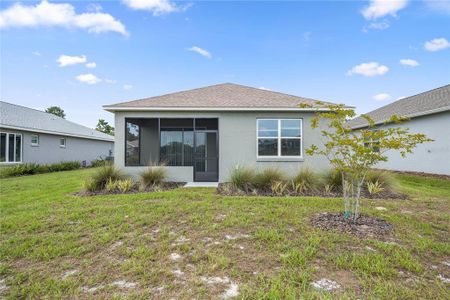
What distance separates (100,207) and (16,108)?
61.2 ft

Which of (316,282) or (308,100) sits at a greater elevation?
(308,100)

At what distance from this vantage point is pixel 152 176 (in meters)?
8.69

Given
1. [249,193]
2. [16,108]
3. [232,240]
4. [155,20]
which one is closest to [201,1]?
[155,20]

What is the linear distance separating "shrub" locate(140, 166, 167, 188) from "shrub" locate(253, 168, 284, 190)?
145 inches

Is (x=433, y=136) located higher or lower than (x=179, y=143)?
higher

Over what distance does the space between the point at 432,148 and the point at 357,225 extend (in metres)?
11.4

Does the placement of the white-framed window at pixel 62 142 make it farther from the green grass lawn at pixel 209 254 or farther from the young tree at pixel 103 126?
the young tree at pixel 103 126

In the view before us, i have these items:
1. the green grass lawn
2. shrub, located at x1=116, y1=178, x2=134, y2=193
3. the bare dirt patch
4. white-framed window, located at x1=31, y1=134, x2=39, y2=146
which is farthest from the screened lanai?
white-framed window, located at x1=31, y1=134, x2=39, y2=146

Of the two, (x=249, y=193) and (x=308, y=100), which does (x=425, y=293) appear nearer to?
(x=249, y=193)

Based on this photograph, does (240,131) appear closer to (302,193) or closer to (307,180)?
(307,180)

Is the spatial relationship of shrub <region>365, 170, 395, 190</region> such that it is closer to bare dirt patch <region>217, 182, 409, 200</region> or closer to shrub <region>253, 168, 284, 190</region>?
bare dirt patch <region>217, 182, 409, 200</region>

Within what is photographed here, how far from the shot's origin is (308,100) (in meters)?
10.7

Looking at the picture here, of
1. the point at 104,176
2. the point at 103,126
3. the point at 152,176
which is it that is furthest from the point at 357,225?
the point at 103,126

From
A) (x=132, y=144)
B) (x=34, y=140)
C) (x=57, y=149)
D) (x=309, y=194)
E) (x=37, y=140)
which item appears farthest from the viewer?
(x=57, y=149)
